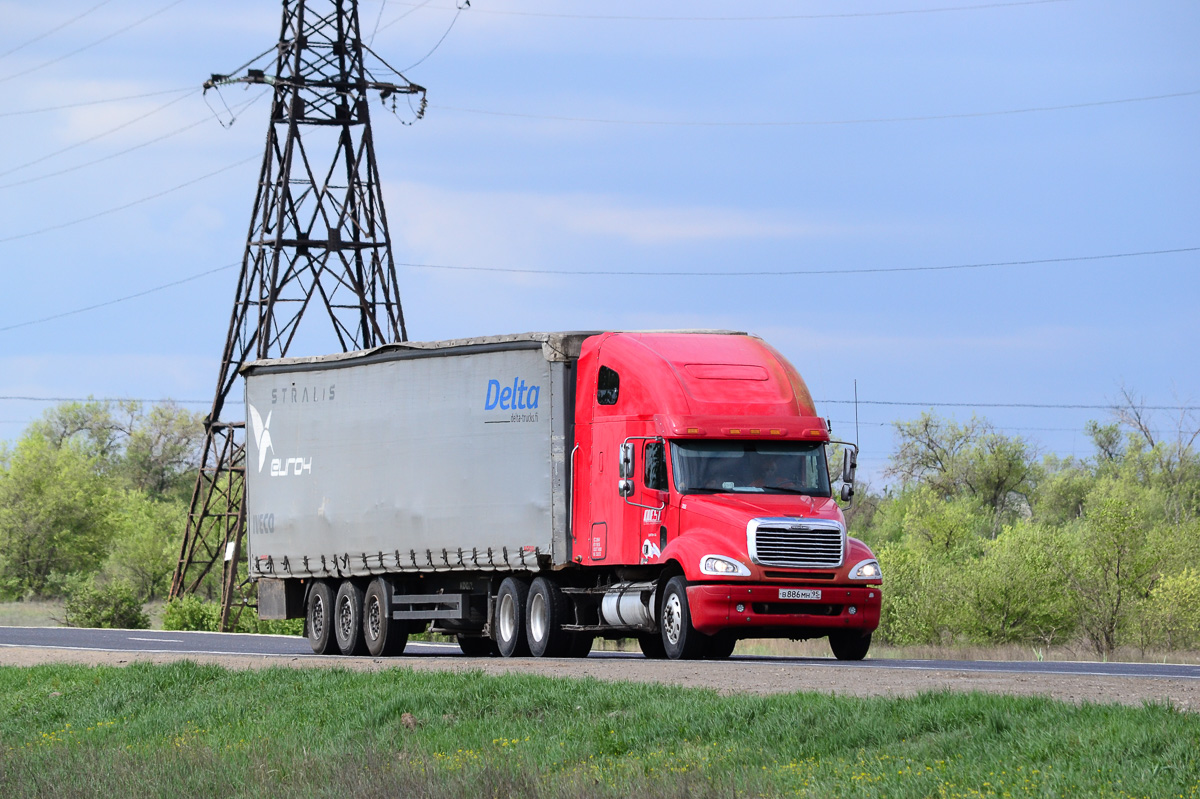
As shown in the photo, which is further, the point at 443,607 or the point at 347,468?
the point at 347,468

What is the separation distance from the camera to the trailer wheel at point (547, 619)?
22375 millimetres

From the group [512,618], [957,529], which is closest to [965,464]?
[957,529]

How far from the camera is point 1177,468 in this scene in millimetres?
69750

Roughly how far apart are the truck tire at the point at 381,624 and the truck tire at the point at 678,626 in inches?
233

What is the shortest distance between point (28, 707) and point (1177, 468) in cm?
5942

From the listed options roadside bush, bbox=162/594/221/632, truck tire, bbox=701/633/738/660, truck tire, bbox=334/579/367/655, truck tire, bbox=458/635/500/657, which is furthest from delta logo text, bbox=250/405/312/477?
roadside bush, bbox=162/594/221/632

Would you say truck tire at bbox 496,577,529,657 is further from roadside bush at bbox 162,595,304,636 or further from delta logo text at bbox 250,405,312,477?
roadside bush at bbox 162,595,304,636

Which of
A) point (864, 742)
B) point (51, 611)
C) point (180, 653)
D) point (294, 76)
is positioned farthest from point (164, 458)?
point (864, 742)

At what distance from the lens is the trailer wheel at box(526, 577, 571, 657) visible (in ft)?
73.4

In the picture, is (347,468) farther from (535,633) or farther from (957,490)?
(957,490)

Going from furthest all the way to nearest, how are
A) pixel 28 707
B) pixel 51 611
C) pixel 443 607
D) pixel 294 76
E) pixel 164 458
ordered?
pixel 164 458, pixel 51 611, pixel 294 76, pixel 443 607, pixel 28 707

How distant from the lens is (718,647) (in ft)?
68.5

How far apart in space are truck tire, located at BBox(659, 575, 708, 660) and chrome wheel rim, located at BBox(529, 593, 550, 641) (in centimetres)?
222

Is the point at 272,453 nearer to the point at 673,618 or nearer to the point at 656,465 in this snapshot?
the point at 656,465
